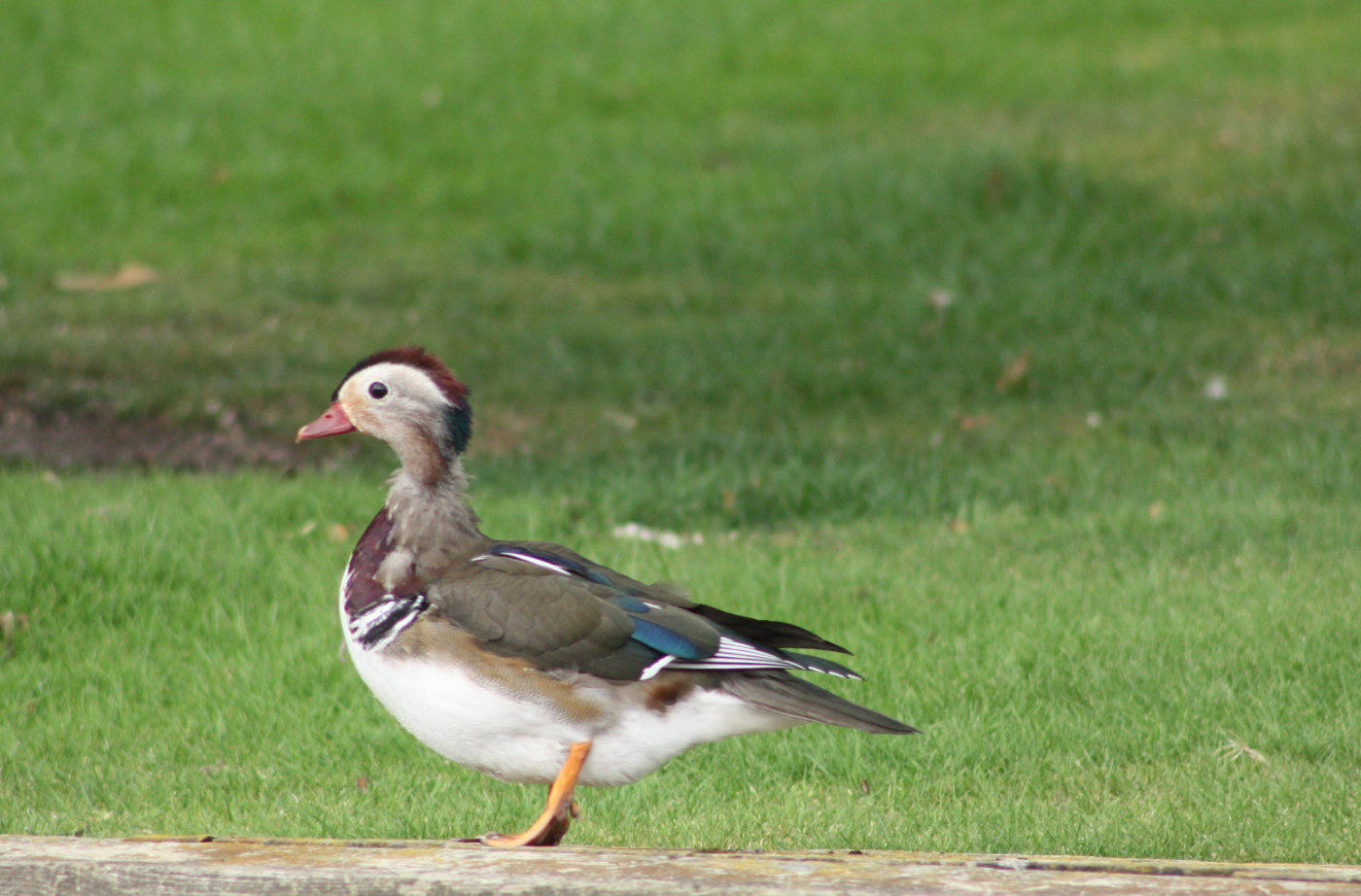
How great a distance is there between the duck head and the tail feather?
3.25ft

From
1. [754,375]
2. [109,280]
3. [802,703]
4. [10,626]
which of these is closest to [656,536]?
[10,626]

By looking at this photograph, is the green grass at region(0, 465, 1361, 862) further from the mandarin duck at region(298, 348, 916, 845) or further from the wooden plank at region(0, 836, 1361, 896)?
the wooden plank at region(0, 836, 1361, 896)

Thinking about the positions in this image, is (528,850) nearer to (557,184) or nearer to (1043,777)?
(1043,777)

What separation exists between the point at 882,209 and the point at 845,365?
2.90m

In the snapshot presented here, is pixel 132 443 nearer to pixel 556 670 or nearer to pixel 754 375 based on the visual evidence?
pixel 754 375

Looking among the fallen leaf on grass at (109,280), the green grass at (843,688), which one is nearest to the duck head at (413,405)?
the green grass at (843,688)

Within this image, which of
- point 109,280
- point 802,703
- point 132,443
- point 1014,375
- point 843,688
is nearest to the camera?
point 802,703

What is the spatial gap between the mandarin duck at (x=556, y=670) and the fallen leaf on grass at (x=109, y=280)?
27.3 ft

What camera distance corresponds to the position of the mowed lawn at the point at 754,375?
5.23m

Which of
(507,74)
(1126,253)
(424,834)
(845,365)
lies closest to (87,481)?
(424,834)

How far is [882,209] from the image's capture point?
1283 cm

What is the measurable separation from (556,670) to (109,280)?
8.94 m

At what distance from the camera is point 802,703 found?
3.97 meters

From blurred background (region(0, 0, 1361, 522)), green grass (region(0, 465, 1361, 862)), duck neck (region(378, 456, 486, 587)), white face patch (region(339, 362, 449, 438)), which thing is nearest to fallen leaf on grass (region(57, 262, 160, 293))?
blurred background (region(0, 0, 1361, 522))
